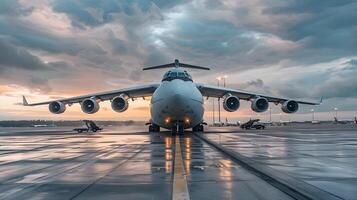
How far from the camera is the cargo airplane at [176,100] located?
83.0 ft

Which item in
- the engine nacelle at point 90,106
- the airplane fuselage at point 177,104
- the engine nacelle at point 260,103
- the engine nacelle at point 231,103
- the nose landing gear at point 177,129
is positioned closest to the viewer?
the airplane fuselage at point 177,104

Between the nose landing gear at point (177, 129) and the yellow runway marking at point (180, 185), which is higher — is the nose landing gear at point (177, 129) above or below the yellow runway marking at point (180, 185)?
above

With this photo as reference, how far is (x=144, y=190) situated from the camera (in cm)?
643

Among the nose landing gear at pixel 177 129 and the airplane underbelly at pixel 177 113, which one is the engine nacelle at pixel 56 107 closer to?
the airplane underbelly at pixel 177 113

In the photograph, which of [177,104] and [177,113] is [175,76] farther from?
[177,104]

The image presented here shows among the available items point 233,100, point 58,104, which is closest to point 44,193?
point 233,100

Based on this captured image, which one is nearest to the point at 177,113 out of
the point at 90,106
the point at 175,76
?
the point at 175,76

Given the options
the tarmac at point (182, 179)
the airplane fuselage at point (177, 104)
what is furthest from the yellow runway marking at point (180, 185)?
the airplane fuselage at point (177, 104)

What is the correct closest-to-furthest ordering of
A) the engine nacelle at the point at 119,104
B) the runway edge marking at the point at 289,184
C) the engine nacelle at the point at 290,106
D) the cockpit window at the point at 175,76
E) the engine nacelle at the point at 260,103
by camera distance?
the runway edge marking at the point at 289,184
the cockpit window at the point at 175,76
the engine nacelle at the point at 119,104
the engine nacelle at the point at 260,103
the engine nacelle at the point at 290,106

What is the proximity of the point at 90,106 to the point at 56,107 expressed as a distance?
150 inches

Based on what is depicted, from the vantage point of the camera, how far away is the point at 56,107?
35.0 metres

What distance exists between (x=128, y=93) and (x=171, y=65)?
15.9 ft

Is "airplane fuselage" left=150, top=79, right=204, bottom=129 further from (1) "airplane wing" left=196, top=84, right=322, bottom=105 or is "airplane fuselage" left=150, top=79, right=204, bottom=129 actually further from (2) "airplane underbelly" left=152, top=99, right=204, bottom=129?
(1) "airplane wing" left=196, top=84, right=322, bottom=105

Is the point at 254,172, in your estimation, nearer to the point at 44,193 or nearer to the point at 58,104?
the point at 44,193
